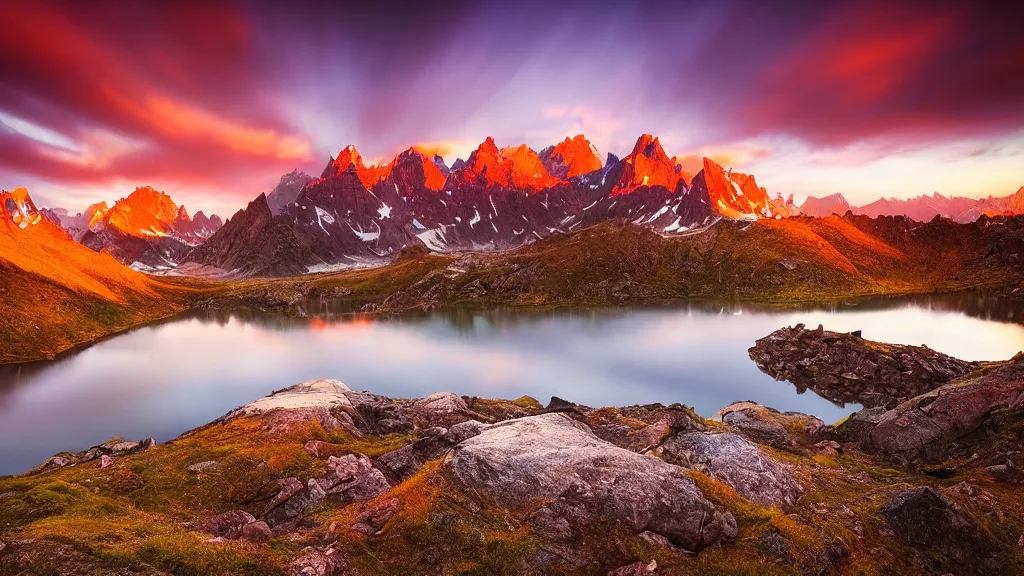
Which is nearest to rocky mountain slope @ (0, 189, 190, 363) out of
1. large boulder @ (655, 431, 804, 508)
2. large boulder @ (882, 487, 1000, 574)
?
large boulder @ (655, 431, 804, 508)

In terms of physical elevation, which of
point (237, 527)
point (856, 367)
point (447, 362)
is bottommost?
point (856, 367)

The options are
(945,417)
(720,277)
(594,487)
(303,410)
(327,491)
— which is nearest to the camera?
(594,487)

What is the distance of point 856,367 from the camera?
65.6m

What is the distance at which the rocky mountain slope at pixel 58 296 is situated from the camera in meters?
85.8

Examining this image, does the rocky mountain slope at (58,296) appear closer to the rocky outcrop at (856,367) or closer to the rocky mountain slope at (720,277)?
the rocky mountain slope at (720,277)

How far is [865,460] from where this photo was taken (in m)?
30.8

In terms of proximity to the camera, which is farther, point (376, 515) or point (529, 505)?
point (529, 505)

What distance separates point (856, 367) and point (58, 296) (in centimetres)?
16352

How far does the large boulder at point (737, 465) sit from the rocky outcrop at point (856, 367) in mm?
38660

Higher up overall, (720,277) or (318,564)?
(720,277)

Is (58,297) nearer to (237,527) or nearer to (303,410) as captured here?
(303,410)

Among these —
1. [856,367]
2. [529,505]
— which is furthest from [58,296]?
[856,367]

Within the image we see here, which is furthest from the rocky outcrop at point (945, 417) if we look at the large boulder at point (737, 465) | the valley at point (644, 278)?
the valley at point (644, 278)

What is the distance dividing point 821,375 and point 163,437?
87.9 m
